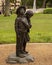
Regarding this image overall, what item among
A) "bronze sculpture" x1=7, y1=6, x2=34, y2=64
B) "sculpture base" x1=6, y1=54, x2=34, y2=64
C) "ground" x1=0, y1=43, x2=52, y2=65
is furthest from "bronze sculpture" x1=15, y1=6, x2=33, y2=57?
"ground" x1=0, y1=43, x2=52, y2=65

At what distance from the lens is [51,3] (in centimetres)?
5975

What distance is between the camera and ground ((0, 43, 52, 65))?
922 centimetres

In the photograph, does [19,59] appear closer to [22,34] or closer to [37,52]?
[22,34]

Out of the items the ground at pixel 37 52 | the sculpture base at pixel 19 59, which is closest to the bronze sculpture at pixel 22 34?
the sculpture base at pixel 19 59

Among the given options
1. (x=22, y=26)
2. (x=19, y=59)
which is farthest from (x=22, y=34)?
(x=19, y=59)

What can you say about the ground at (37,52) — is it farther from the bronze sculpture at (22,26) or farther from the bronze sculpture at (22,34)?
the bronze sculpture at (22,26)

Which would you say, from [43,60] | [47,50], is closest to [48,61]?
[43,60]

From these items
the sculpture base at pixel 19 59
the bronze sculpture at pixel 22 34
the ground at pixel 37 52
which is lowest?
the ground at pixel 37 52

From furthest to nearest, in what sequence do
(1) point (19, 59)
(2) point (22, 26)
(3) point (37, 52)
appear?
(3) point (37, 52) < (1) point (19, 59) < (2) point (22, 26)

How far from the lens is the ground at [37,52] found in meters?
9.22

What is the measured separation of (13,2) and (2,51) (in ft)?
130

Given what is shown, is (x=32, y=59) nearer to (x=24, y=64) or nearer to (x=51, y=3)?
(x=24, y=64)

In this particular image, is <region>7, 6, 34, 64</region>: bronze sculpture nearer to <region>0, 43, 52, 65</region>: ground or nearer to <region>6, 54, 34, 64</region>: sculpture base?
<region>6, 54, 34, 64</region>: sculpture base

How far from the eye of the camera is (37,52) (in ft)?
34.4
